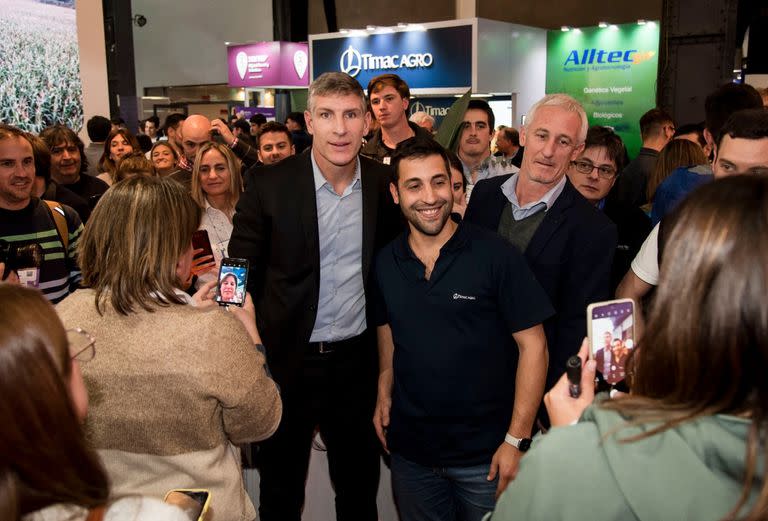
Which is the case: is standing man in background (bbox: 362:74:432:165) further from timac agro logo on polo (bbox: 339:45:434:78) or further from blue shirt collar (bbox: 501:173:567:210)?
timac agro logo on polo (bbox: 339:45:434:78)

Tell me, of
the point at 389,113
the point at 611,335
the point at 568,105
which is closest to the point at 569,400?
the point at 611,335

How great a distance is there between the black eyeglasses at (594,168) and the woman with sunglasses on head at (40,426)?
10.1ft

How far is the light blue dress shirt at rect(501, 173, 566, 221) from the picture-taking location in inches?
101

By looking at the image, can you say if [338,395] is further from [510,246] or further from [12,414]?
[12,414]

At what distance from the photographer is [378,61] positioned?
36.3ft

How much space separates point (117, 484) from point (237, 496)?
0.33 metres

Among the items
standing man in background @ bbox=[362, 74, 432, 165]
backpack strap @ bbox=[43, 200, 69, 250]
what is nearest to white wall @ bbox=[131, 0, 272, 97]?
standing man in background @ bbox=[362, 74, 432, 165]

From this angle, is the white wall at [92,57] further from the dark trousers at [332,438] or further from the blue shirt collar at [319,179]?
the dark trousers at [332,438]

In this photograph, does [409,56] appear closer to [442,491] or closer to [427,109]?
[427,109]

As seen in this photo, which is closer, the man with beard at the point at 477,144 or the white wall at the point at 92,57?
the man with beard at the point at 477,144

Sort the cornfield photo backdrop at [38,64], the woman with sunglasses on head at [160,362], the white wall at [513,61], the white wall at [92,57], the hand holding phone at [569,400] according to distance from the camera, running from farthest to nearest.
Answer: the white wall at [513,61] < the white wall at [92,57] < the cornfield photo backdrop at [38,64] < the woman with sunglasses on head at [160,362] < the hand holding phone at [569,400]

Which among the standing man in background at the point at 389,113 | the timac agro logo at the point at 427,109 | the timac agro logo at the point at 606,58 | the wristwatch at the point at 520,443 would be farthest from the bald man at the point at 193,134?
the timac agro logo at the point at 606,58

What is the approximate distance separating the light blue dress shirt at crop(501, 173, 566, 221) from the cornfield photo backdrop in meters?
4.85

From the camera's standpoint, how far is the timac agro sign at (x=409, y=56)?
32.6ft
